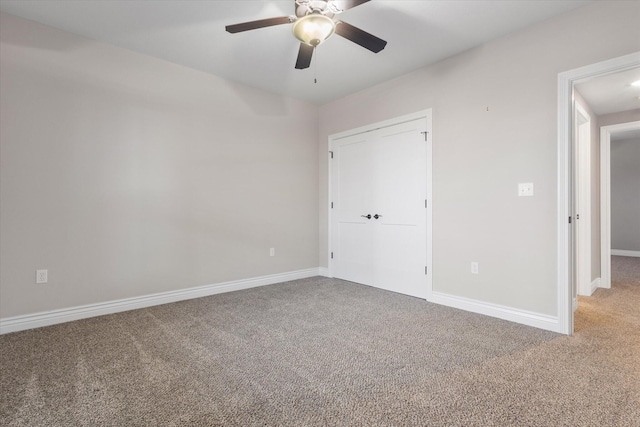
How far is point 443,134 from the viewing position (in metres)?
3.30

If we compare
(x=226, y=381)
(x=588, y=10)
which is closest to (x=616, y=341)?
(x=588, y=10)

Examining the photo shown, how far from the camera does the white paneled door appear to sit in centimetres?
356

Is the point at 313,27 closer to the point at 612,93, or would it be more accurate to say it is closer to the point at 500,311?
the point at 500,311

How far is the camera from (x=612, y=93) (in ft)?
11.2

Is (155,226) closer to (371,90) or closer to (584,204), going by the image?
(371,90)

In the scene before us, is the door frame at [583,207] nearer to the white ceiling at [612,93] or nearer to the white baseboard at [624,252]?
the white ceiling at [612,93]

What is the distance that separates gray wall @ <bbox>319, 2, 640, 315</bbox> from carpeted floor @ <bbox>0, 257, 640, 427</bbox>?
48 centimetres

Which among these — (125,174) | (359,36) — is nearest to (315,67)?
(359,36)

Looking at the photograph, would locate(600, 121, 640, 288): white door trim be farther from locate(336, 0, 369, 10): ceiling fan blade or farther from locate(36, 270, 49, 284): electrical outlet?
locate(36, 270, 49, 284): electrical outlet

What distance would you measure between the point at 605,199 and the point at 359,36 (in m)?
4.18

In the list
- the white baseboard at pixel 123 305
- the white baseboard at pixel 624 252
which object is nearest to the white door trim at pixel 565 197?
the white baseboard at pixel 123 305

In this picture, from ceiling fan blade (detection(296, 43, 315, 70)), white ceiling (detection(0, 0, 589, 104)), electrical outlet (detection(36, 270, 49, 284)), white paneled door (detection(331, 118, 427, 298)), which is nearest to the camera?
ceiling fan blade (detection(296, 43, 315, 70))

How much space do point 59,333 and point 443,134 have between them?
159 inches

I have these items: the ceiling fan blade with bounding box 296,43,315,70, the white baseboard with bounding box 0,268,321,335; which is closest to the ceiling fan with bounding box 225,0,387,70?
the ceiling fan blade with bounding box 296,43,315,70
